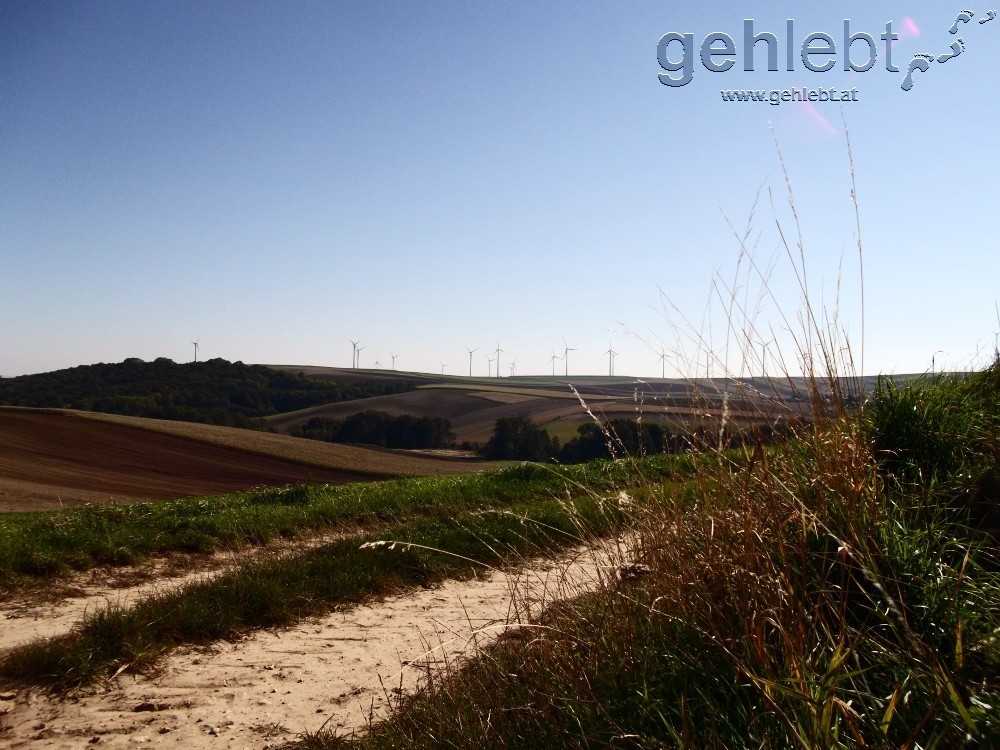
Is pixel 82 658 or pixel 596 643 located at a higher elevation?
pixel 596 643

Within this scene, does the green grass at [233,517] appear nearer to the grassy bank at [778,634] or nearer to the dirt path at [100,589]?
the dirt path at [100,589]

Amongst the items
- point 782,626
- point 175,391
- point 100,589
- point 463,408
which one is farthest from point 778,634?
point 463,408

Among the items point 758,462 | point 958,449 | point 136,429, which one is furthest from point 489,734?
point 136,429

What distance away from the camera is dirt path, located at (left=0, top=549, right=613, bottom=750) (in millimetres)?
3844

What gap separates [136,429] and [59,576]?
2175 cm

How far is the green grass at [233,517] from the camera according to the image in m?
6.83

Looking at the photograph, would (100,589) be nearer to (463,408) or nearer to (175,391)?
(175,391)

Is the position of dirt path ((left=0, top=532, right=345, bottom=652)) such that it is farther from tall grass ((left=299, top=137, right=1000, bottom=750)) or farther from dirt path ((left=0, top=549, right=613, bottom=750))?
tall grass ((left=299, top=137, right=1000, bottom=750))

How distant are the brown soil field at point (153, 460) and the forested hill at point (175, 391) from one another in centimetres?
1011

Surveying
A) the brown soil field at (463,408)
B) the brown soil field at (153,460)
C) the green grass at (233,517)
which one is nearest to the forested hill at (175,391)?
the brown soil field at (463,408)

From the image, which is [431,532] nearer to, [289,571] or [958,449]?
[289,571]

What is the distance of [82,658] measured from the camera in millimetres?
4480

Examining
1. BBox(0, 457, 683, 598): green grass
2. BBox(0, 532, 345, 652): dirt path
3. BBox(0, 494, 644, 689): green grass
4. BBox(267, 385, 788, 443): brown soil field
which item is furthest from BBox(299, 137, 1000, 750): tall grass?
BBox(267, 385, 788, 443): brown soil field

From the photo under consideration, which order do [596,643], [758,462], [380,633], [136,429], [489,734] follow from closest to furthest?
[489,734] < [596,643] < [758,462] < [380,633] < [136,429]
